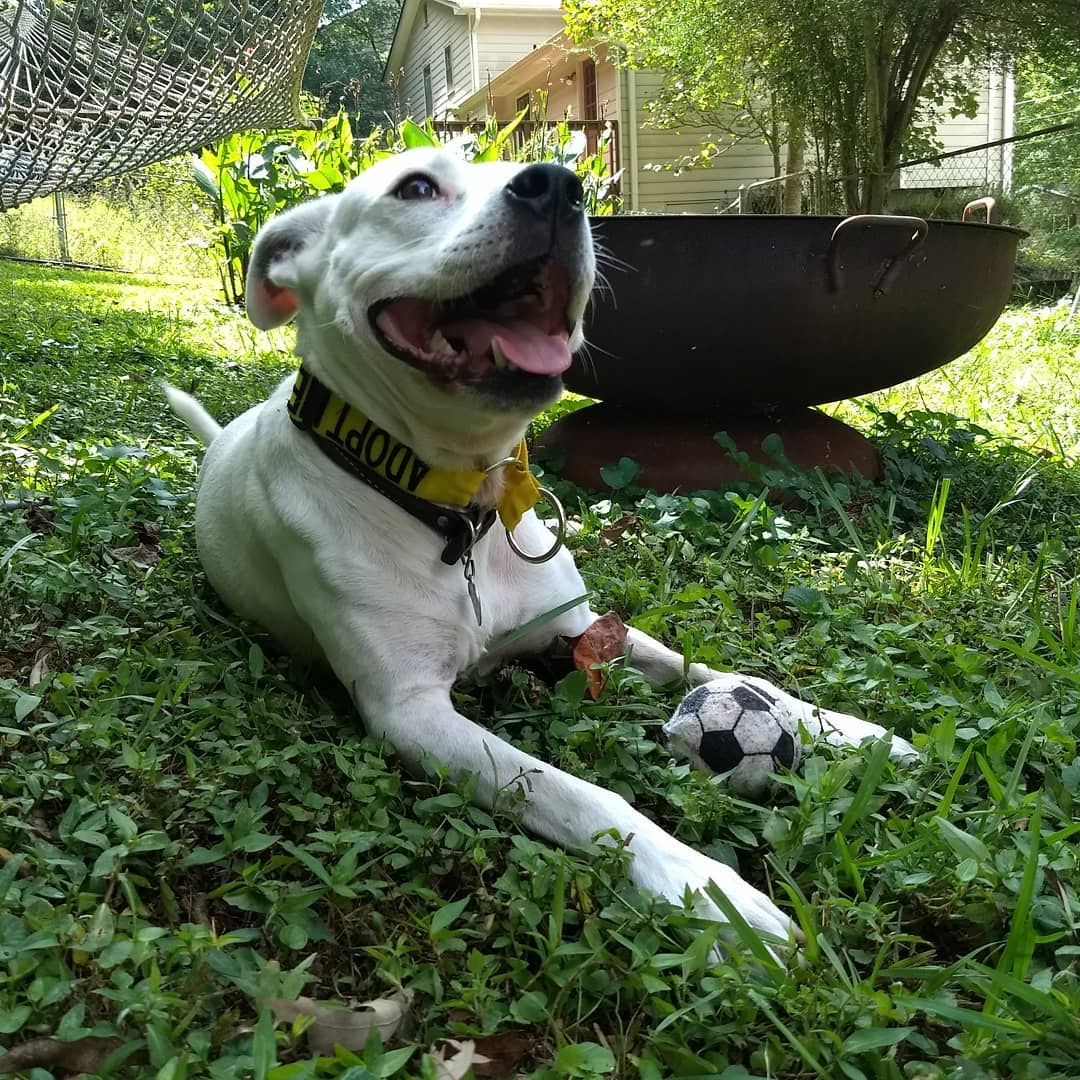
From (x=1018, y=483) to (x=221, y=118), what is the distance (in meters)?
5.40

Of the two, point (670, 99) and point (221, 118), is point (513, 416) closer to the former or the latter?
point (221, 118)

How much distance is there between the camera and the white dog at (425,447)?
1.93 meters

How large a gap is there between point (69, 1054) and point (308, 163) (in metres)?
7.21

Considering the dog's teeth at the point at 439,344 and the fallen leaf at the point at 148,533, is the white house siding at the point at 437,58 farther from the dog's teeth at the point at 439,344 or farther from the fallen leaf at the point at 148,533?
the dog's teeth at the point at 439,344

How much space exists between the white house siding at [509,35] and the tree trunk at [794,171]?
9203mm

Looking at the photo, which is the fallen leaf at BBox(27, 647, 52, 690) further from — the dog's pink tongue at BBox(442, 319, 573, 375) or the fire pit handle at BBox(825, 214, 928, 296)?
the fire pit handle at BBox(825, 214, 928, 296)

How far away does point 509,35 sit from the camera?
2212 cm

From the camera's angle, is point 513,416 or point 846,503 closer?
point 513,416

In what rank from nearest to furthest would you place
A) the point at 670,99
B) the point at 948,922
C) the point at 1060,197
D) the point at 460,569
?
the point at 948,922, the point at 460,569, the point at 1060,197, the point at 670,99

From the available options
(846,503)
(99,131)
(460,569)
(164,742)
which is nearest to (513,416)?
(460,569)

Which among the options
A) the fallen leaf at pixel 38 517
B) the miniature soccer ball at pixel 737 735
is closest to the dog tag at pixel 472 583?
the miniature soccer ball at pixel 737 735

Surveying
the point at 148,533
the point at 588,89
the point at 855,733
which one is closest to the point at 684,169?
the point at 588,89

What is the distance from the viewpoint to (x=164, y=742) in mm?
1788

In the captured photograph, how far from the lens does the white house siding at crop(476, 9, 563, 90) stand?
71.5ft
